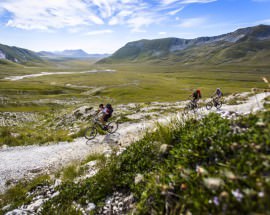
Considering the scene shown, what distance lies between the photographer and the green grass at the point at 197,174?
9.81 ft

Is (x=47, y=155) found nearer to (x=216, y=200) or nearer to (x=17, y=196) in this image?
(x=17, y=196)

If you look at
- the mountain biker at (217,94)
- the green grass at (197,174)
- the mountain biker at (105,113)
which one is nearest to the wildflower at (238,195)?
the green grass at (197,174)

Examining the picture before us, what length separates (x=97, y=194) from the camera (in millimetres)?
6020

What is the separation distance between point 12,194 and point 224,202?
9.39 m

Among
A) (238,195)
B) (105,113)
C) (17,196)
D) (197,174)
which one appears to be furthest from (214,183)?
(105,113)

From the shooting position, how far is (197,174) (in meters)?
3.76

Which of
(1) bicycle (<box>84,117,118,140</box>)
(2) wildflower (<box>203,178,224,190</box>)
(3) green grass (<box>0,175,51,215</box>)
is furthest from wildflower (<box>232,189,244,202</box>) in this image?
(1) bicycle (<box>84,117,118,140</box>)

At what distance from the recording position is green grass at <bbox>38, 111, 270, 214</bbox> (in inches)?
118

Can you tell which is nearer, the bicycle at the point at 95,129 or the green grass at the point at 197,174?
the green grass at the point at 197,174

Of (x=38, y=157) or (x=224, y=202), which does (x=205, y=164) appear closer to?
(x=224, y=202)

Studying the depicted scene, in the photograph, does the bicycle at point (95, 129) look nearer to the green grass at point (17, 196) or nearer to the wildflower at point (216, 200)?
the green grass at point (17, 196)

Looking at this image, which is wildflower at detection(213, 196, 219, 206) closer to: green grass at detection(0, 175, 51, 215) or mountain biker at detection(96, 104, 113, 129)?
green grass at detection(0, 175, 51, 215)

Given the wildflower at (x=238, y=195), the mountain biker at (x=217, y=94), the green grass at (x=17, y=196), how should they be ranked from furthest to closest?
the mountain biker at (x=217, y=94) < the green grass at (x=17, y=196) < the wildflower at (x=238, y=195)

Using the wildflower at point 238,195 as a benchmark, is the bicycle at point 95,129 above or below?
below
